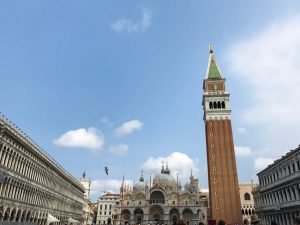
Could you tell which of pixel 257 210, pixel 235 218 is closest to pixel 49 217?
pixel 235 218

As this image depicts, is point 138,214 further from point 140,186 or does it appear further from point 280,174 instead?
point 280,174

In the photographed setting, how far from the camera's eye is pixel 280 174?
43.2 meters

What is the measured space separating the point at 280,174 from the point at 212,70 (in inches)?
1540

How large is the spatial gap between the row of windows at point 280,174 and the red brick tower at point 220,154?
889 centimetres

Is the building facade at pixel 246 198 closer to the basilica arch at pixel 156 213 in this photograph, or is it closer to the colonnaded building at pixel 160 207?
the colonnaded building at pixel 160 207

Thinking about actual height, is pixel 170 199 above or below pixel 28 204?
above

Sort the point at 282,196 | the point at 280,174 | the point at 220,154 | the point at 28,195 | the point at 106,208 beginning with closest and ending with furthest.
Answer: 1. the point at 28,195
2. the point at 282,196
3. the point at 280,174
4. the point at 220,154
5. the point at 106,208

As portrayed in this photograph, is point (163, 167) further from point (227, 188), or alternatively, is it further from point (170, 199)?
point (227, 188)

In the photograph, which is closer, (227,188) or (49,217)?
(49,217)

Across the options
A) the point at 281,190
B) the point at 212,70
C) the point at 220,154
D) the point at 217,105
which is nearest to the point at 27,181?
the point at 281,190

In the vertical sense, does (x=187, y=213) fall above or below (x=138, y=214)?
above

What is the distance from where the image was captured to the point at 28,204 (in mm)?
38781

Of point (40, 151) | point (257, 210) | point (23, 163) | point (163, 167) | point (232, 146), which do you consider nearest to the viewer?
point (23, 163)

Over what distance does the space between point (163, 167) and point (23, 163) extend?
71.6 meters
